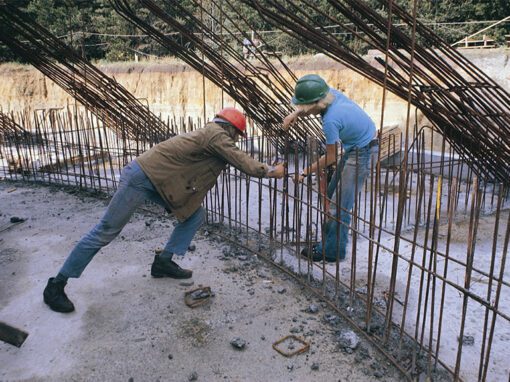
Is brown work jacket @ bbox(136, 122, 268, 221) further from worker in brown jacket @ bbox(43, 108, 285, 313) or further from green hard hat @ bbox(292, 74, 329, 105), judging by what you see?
green hard hat @ bbox(292, 74, 329, 105)

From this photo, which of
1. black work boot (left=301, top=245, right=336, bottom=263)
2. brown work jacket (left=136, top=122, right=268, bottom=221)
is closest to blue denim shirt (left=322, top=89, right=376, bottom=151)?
brown work jacket (left=136, top=122, right=268, bottom=221)

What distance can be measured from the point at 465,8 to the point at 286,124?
65.8ft

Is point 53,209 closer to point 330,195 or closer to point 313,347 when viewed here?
point 330,195

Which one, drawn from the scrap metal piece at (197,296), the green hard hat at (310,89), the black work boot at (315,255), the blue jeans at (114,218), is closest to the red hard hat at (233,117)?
the green hard hat at (310,89)

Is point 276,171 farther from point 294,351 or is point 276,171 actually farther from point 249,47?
point 249,47

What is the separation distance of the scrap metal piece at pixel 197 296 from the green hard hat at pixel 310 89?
1681 millimetres

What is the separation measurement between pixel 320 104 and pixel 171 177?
1351 mm

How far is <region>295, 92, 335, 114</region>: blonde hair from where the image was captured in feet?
11.9

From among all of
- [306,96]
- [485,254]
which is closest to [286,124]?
[306,96]

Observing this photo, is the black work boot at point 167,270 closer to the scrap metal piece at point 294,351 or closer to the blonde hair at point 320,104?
the scrap metal piece at point 294,351

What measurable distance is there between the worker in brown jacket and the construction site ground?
34 cm

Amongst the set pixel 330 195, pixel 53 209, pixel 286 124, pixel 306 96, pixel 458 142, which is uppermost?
pixel 306 96

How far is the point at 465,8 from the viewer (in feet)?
64.9

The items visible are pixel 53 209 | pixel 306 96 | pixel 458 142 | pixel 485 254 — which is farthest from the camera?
pixel 53 209
